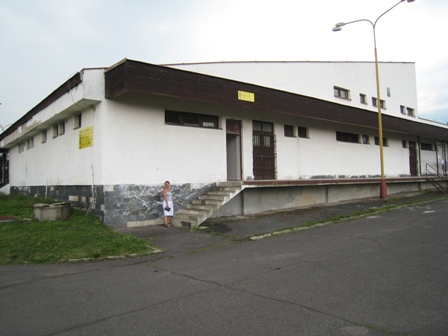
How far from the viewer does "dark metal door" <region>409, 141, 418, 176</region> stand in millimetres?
26891

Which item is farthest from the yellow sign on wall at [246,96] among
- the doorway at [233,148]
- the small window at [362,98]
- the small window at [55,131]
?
the small window at [362,98]

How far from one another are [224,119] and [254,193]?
11.1 ft

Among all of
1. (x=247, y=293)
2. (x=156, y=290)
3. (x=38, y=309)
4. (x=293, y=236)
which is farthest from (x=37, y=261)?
(x=293, y=236)

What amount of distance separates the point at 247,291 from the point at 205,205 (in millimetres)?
7380

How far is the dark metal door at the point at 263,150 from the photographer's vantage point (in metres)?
15.6

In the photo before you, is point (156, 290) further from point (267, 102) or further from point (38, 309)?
point (267, 102)

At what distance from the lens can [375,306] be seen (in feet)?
14.6

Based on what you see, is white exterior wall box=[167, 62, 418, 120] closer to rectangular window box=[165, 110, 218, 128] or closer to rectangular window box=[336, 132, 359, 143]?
rectangular window box=[336, 132, 359, 143]

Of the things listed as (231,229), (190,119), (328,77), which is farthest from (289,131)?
(328,77)

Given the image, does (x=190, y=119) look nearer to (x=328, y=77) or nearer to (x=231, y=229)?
(x=231, y=229)

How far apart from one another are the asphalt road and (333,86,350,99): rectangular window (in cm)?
1759

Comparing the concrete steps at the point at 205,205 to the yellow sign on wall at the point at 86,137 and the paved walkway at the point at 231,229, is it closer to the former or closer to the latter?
the paved walkway at the point at 231,229

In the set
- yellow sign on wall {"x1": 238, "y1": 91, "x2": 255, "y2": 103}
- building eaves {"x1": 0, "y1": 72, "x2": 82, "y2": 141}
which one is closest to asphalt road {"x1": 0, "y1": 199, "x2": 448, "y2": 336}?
yellow sign on wall {"x1": 238, "y1": 91, "x2": 255, "y2": 103}

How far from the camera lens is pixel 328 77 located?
79.7ft
